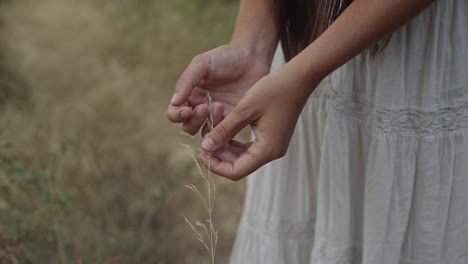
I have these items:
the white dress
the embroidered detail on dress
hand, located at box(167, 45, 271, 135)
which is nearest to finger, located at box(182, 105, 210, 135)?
hand, located at box(167, 45, 271, 135)

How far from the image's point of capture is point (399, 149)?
1.07 meters

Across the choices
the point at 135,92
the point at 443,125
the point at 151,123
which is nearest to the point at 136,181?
the point at 151,123

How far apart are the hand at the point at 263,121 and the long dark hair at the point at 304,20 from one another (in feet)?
0.50

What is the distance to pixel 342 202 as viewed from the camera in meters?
1.16

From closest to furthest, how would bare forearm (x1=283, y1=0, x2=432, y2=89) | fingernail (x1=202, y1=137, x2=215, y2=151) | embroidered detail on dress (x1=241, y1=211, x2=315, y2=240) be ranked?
1. bare forearm (x1=283, y1=0, x2=432, y2=89)
2. fingernail (x1=202, y1=137, x2=215, y2=151)
3. embroidered detail on dress (x1=241, y1=211, x2=315, y2=240)

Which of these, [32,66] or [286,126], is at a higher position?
[286,126]

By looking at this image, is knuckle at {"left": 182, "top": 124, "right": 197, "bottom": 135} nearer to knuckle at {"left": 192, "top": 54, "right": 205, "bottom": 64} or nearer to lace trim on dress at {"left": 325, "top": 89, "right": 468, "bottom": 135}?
knuckle at {"left": 192, "top": 54, "right": 205, "bottom": 64}

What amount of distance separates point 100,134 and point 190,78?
1.55 meters

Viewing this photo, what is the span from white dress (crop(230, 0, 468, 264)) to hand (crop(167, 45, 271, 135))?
0.53ft

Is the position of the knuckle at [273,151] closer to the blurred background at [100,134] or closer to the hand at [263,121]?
the hand at [263,121]

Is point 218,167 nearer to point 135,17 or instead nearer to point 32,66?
point 32,66

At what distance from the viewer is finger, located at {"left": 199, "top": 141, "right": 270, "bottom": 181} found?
1005 millimetres

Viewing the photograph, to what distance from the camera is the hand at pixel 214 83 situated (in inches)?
42.1

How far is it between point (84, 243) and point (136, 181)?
0.50 meters
